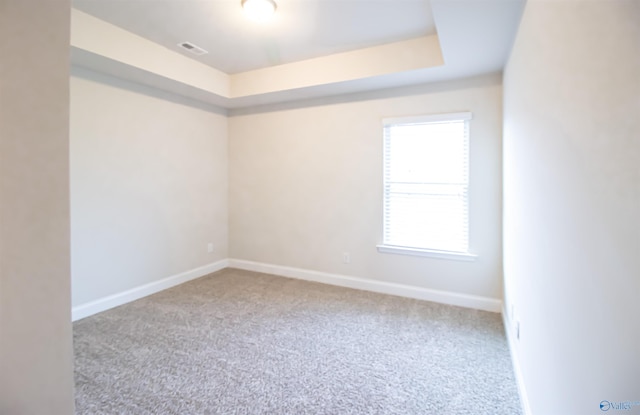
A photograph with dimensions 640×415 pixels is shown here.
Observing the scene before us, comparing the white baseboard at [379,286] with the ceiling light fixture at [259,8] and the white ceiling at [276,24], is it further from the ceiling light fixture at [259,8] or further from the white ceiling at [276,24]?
the ceiling light fixture at [259,8]

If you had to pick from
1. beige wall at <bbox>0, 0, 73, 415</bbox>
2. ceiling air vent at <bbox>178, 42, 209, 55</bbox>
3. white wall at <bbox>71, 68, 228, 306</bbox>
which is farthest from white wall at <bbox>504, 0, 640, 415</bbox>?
white wall at <bbox>71, 68, 228, 306</bbox>

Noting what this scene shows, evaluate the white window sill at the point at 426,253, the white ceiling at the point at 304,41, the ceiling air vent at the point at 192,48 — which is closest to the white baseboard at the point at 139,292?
the white ceiling at the point at 304,41

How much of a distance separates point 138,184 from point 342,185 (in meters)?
2.41

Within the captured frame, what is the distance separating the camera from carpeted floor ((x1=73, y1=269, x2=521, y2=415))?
6.53ft

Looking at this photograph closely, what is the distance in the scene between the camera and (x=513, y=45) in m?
2.40

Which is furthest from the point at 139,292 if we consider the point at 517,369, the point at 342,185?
the point at 517,369

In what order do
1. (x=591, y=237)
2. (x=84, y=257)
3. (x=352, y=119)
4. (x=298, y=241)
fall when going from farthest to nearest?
(x=298, y=241)
(x=352, y=119)
(x=84, y=257)
(x=591, y=237)

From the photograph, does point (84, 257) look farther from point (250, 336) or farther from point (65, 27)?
point (65, 27)

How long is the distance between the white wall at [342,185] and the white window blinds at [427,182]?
0.10 meters

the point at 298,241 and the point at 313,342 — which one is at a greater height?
the point at 298,241

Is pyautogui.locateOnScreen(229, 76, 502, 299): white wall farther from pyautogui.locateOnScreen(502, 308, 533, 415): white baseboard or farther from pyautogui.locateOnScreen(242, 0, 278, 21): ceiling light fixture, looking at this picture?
pyautogui.locateOnScreen(242, 0, 278, 21): ceiling light fixture

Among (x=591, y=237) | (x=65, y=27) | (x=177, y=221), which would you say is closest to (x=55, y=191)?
(x=65, y=27)

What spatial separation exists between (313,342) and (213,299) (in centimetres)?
151

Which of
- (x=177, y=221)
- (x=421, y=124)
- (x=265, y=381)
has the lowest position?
(x=265, y=381)
